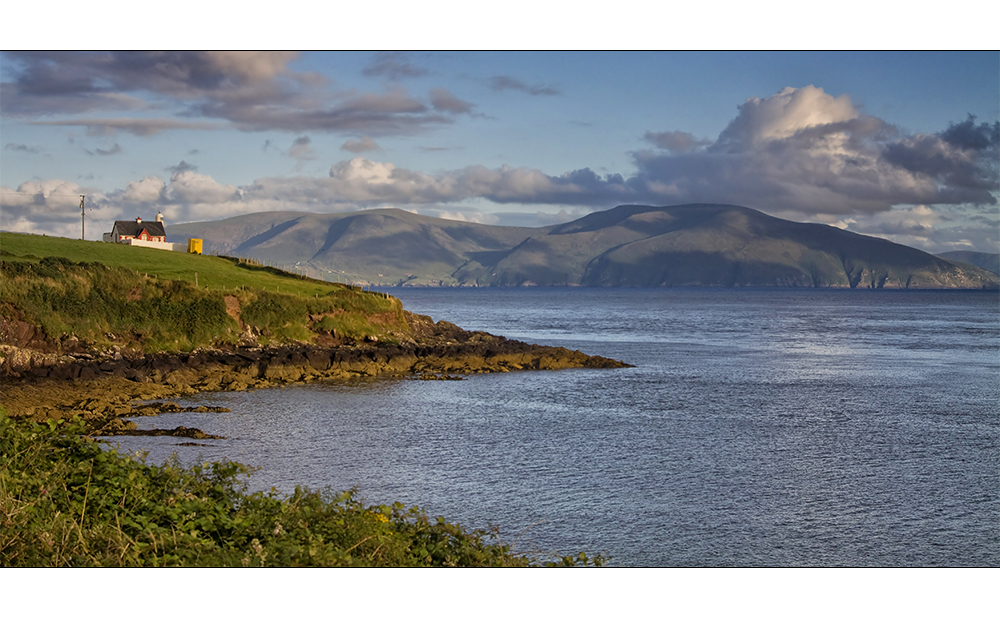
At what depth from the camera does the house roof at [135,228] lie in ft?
269

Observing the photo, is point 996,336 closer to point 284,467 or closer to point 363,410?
point 363,410

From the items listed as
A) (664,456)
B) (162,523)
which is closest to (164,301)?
(664,456)

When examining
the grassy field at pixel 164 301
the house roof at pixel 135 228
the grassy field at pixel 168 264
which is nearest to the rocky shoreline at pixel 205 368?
the grassy field at pixel 164 301

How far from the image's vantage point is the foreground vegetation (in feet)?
33.7

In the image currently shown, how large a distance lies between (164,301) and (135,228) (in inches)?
1439

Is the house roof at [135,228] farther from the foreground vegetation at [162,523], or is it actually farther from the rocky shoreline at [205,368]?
the foreground vegetation at [162,523]

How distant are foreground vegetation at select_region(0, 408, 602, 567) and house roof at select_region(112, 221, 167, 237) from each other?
239ft

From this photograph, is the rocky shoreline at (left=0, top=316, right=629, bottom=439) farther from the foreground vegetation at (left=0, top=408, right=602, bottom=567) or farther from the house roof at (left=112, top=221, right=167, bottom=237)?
the house roof at (left=112, top=221, right=167, bottom=237)

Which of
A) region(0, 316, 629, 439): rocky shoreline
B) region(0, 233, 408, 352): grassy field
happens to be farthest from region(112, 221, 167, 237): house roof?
region(0, 316, 629, 439): rocky shoreline

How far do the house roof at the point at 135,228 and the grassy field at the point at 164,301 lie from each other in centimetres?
1473

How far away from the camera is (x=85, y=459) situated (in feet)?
45.0

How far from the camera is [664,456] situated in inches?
1040

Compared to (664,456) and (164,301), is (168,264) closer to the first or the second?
(164,301)

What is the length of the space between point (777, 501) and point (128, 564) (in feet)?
52.7
